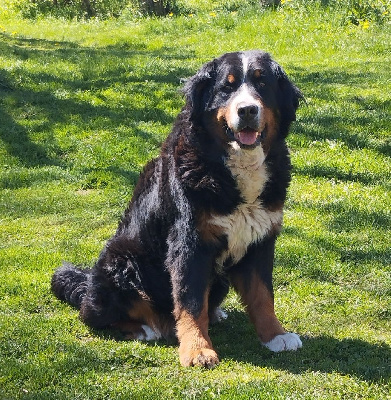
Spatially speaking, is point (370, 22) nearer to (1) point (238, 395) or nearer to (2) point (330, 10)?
(2) point (330, 10)

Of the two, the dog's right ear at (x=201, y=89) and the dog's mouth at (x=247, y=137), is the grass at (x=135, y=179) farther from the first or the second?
the dog's right ear at (x=201, y=89)

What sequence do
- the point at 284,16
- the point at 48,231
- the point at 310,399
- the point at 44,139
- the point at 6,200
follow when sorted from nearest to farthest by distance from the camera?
the point at 310,399
the point at 48,231
the point at 6,200
the point at 44,139
the point at 284,16

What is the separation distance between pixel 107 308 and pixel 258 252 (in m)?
1.18

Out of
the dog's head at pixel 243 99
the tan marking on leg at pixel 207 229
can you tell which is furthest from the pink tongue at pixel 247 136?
the tan marking on leg at pixel 207 229

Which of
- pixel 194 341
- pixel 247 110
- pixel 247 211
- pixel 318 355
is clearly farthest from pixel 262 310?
pixel 247 110

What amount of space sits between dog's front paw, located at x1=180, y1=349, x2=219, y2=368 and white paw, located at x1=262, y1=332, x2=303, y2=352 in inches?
19.4

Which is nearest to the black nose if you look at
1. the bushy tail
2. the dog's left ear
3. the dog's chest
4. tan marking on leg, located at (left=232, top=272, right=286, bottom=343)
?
the dog's chest

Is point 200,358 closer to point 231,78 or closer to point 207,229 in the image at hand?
point 207,229

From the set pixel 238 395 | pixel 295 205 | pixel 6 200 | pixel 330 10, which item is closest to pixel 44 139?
pixel 6 200

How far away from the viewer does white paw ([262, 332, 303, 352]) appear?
4.79m

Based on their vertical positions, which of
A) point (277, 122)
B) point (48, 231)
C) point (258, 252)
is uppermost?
point (277, 122)

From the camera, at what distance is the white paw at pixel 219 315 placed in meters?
5.43

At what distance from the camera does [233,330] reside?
5.32 m

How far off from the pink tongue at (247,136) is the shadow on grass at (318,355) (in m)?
1.45
